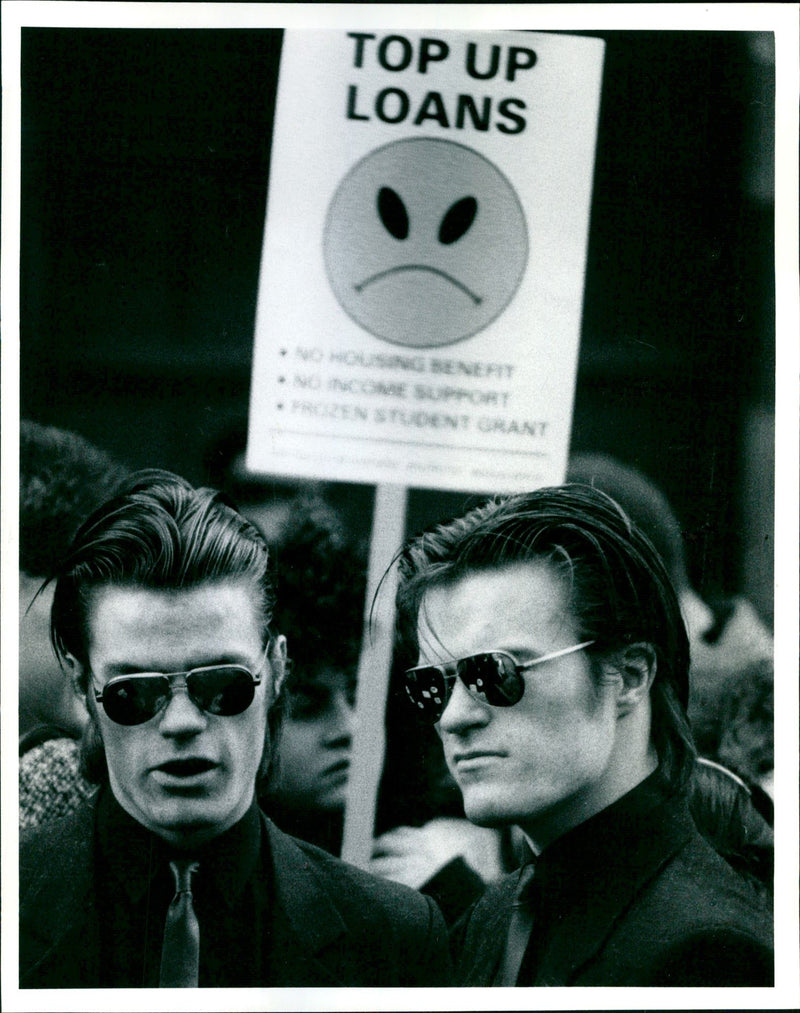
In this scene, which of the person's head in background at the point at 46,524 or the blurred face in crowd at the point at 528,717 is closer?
the blurred face in crowd at the point at 528,717

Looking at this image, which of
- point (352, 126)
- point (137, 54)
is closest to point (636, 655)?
point (352, 126)

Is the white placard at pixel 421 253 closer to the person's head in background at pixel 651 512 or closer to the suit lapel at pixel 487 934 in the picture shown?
the person's head in background at pixel 651 512

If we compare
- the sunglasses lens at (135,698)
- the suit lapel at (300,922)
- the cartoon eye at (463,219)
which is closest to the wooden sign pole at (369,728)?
the suit lapel at (300,922)

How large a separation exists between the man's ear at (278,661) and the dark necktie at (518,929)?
80 centimetres

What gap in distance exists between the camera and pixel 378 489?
274 centimetres

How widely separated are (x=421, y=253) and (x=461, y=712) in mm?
1218

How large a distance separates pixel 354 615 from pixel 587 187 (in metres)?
1.31

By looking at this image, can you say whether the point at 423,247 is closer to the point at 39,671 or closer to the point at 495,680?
the point at 495,680

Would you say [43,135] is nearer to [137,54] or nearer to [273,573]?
[137,54]

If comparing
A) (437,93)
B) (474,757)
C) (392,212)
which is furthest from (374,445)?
(437,93)

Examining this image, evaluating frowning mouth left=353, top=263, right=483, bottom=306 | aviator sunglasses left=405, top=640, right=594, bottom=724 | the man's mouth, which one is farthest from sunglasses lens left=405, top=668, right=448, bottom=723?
frowning mouth left=353, top=263, right=483, bottom=306

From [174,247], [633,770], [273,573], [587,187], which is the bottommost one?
[633,770]

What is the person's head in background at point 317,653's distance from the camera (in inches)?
107

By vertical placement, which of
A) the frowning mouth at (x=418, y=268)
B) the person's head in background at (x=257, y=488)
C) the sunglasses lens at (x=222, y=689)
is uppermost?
the frowning mouth at (x=418, y=268)
